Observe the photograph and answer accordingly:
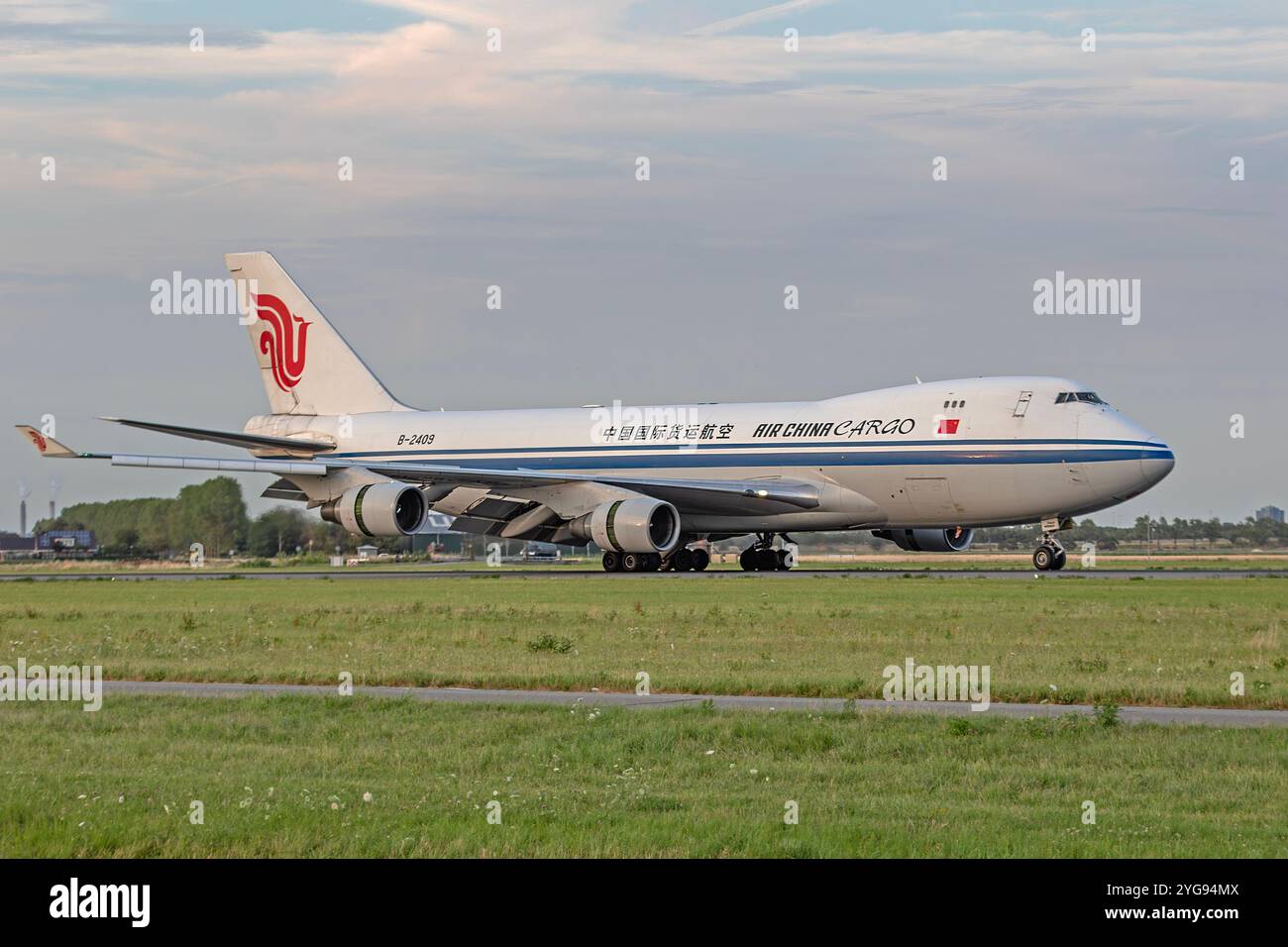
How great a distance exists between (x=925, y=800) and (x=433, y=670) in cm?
1097

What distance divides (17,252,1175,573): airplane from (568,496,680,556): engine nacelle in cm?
6

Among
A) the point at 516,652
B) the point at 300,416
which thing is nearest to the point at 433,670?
the point at 516,652

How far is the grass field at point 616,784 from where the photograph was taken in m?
10.8

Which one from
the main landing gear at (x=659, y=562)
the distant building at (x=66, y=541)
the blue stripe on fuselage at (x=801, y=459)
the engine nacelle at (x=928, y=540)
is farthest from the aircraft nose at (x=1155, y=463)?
the distant building at (x=66, y=541)

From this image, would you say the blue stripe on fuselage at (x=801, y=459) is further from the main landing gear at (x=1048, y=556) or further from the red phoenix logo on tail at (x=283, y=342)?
the red phoenix logo on tail at (x=283, y=342)

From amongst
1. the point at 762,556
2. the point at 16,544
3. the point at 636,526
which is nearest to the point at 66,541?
the point at 16,544

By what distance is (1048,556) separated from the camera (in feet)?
161

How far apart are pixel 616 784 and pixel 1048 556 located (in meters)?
37.9

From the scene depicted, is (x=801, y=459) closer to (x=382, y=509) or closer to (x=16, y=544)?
(x=382, y=509)

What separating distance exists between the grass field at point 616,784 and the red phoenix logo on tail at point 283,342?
158 ft

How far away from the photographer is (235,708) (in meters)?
18.4

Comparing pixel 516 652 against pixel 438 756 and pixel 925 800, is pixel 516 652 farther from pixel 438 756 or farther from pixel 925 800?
pixel 925 800
